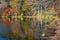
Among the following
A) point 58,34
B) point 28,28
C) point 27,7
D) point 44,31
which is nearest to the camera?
point 58,34

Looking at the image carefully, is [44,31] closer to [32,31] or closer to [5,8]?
[32,31]

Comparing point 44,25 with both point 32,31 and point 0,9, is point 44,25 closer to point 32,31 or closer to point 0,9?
point 32,31

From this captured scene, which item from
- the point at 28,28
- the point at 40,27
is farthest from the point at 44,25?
the point at 28,28

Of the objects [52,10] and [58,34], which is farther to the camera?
[52,10]

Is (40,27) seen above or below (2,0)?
below

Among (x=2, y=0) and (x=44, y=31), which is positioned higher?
(x=2, y=0)

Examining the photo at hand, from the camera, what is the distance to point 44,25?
3227 mm

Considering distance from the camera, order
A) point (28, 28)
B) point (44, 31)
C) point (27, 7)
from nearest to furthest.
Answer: point (44, 31) < point (28, 28) < point (27, 7)

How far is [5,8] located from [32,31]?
3.14 feet

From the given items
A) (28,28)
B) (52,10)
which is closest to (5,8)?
(28,28)

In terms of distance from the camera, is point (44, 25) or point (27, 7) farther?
point (27, 7)

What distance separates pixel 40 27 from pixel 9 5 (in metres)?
0.94

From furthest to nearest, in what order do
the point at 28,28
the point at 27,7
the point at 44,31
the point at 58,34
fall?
the point at 27,7
the point at 28,28
the point at 44,31
the point at 58,34

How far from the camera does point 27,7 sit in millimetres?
3611
